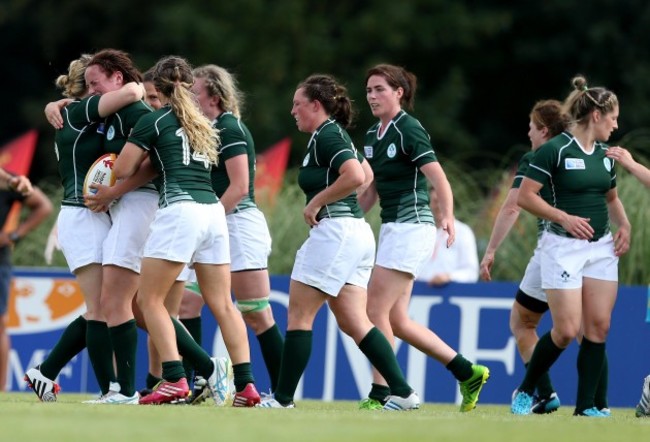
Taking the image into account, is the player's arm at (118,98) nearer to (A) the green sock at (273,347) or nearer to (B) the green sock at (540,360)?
(A) the green sock at (273,347)

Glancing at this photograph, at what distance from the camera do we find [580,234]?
33.1 feet

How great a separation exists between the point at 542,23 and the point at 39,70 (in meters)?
9.51

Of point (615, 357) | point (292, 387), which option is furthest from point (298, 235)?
point (292, 387)

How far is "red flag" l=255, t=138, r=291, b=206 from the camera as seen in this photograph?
1614 centimetres

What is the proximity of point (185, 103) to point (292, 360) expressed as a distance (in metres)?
1.60

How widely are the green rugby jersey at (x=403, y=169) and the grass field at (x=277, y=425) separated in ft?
4.47

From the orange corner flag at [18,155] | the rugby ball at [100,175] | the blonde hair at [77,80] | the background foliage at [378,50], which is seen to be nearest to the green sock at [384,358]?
the rugby ball at [100,175]

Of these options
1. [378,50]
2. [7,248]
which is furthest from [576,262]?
[378,50]

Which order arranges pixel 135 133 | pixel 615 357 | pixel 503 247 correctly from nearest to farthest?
pixel 135 133 < pixel 615 357 < pixel 503 247

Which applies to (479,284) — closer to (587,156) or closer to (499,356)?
(499,356)

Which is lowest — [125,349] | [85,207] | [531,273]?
[125,349]

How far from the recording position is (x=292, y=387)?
9953 mm

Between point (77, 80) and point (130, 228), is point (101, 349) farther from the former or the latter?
point (77, 80)

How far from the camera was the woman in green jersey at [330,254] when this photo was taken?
9.83m
